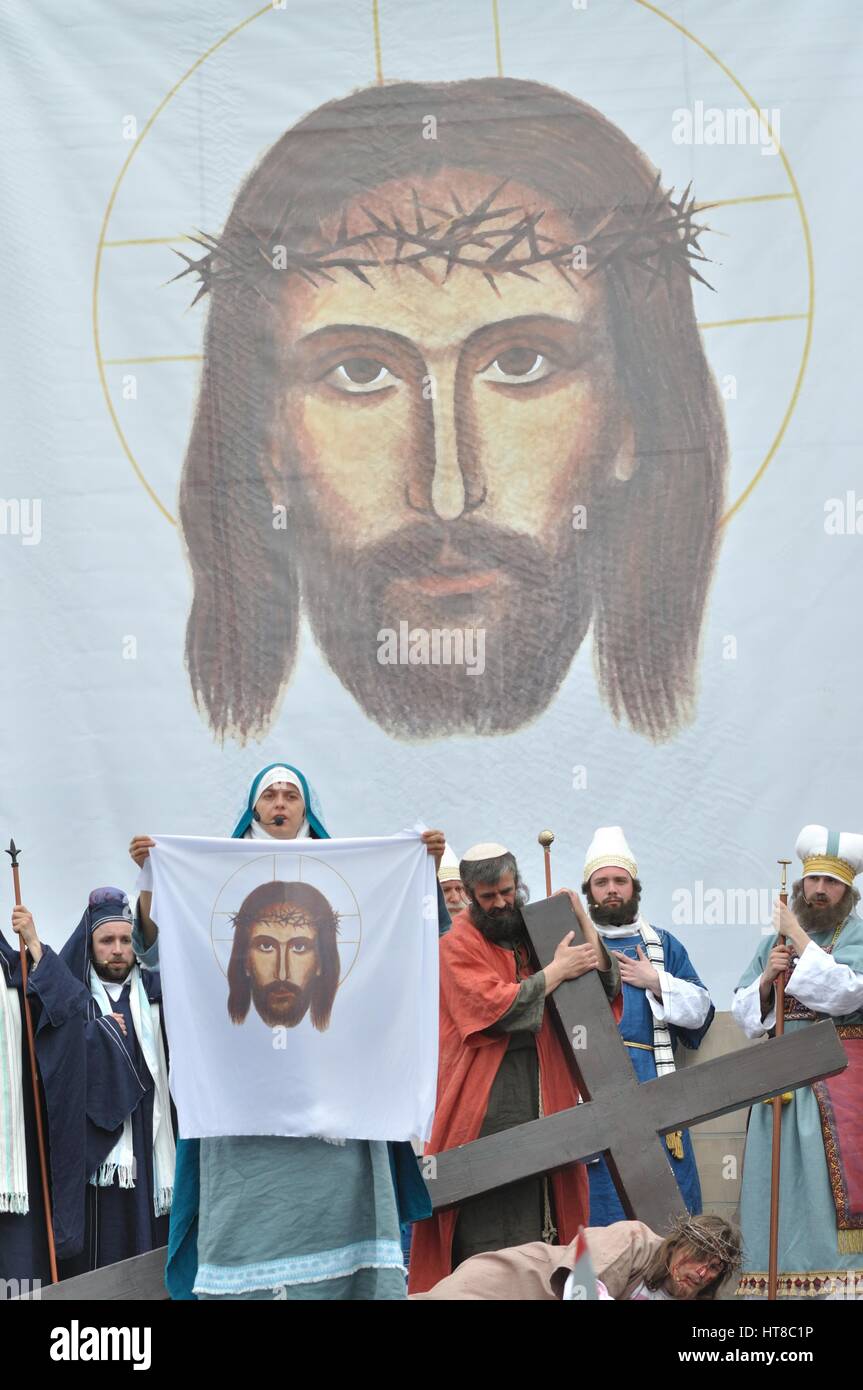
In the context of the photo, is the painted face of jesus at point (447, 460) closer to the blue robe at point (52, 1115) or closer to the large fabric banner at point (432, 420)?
the large fabric banner at point (432, 420)

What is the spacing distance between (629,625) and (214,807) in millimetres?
1823

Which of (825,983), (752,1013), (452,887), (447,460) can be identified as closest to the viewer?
(825,983)

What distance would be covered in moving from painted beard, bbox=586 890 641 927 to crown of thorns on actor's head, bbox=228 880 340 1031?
162 cm

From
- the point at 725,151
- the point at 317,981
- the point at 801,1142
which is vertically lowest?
the point at 801,1142

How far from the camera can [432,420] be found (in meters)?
8.02

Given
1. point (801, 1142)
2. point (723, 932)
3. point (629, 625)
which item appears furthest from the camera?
point (629, 625)

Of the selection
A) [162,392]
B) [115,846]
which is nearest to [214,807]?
[115,846]

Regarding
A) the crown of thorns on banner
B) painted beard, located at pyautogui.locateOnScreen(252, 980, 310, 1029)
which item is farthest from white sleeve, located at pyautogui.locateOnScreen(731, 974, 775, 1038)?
the crown of thorns on banner

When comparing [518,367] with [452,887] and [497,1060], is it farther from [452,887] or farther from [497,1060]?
[497,1060]

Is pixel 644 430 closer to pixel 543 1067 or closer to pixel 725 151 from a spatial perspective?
pixel 725 151

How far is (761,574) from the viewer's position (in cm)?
764

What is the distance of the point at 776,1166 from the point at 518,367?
3764mm

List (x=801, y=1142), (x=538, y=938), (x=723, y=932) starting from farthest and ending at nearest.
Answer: (x=723, y=932), (x=801, y=1142), (x=538, y=938)

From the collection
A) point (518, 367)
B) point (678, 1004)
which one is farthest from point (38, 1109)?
point (518, 367)
